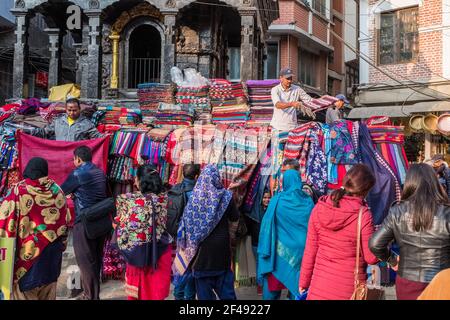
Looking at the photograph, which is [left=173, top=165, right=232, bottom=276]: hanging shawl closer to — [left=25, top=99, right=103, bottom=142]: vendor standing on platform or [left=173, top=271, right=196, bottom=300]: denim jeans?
[left=173, top=271, right=196, bottom=300]: denim jeans

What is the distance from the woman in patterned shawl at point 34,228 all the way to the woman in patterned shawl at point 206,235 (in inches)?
47.9

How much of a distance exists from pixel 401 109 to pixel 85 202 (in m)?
13.0

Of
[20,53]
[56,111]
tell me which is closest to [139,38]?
[20,53]

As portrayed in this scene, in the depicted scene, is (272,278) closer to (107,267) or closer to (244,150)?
(244,150)

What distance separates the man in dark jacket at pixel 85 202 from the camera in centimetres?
548

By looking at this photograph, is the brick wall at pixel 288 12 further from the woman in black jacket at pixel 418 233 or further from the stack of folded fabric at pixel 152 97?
the woman in black jacket at pixel 418 233

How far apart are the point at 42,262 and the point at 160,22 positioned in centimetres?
987

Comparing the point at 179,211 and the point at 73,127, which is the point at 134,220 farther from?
the point at 73,127

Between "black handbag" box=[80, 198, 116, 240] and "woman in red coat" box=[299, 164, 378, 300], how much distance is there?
8.80 feet

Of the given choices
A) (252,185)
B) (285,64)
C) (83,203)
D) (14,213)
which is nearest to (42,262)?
(14,213)

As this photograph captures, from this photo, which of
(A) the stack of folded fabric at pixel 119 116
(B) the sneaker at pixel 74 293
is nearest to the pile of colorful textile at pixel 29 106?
(A) the stack of folded fabric at pixel 119 116

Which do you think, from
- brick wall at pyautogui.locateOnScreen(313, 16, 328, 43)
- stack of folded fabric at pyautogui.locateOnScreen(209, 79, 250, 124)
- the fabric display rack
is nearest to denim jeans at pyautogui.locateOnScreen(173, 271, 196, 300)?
the fabric display rack

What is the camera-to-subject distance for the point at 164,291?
16.2 feet

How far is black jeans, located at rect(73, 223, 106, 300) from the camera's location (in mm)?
5469
